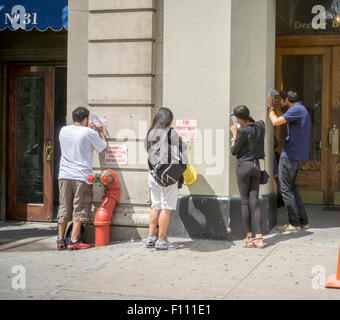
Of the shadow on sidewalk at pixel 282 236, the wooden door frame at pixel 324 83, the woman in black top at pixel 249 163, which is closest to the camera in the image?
the woman in black top at pixel 249 163

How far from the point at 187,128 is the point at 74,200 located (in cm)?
178

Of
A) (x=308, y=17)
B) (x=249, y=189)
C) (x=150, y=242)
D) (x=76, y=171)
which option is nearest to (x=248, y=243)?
(x=249, y=189)

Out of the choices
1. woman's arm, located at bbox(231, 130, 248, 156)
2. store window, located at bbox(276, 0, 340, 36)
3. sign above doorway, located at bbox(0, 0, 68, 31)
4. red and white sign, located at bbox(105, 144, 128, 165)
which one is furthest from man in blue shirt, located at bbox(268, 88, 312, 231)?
sign above doorway, located at bbox(0, 0, 68, 31)

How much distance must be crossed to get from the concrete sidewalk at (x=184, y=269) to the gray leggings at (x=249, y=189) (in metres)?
0.36

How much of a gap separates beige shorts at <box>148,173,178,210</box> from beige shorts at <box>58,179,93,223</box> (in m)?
1.02

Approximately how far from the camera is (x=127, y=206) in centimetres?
824

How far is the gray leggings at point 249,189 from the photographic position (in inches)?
290

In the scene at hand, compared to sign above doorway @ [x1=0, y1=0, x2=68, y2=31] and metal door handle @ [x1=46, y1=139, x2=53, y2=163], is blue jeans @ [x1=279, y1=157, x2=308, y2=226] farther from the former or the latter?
metal door handle @ [x1=46, y1=139, x2=53, y2=163]

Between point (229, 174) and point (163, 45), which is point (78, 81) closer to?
point (163, 45)

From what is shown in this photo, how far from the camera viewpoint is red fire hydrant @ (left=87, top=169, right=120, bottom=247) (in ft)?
26.2

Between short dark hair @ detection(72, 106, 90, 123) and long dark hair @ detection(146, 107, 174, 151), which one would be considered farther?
short dark hair @ detection(72, 106, 90, 123)

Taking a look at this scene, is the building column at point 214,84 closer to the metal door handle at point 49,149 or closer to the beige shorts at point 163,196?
the beige shorts at point 163,196

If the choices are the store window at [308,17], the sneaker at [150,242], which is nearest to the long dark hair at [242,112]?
the sneaker at [150,242]

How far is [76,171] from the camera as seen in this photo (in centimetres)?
783
